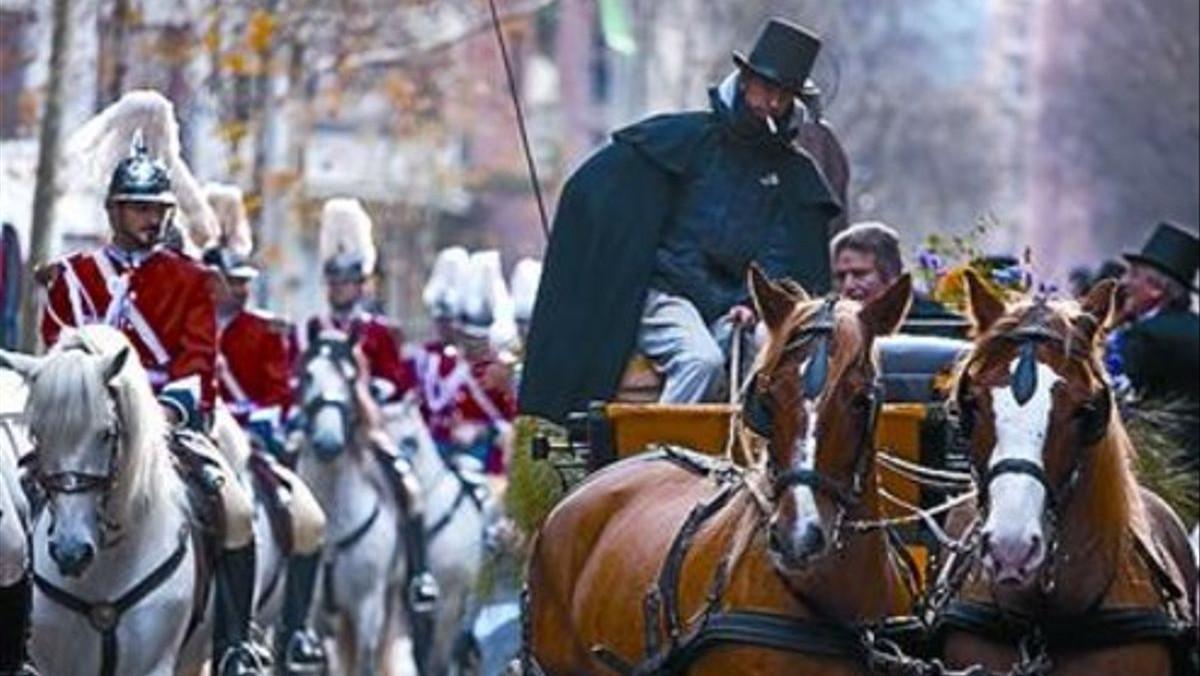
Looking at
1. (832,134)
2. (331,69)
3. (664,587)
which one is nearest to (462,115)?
(331,69)

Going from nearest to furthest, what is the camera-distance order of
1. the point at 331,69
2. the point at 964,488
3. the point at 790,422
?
the point at 790,422 < the point at 964,488 < the point at 331,69

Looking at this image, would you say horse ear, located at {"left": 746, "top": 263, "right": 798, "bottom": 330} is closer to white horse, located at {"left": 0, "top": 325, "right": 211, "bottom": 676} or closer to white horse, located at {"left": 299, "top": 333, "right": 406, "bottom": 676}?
white horse, located at {"left": 0, "top": 325, "right": 211, "bottom": 676}

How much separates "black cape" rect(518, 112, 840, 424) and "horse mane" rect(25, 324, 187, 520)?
1435 millimetres

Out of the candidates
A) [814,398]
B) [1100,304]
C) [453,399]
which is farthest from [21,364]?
[453,399]

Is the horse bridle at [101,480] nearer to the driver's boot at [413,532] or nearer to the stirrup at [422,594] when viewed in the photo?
the driver's boot at [413,532]

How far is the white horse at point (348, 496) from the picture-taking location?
91.6 ft

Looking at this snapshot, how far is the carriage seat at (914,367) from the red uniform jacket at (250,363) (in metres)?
8.80

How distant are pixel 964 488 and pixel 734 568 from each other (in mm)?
1269

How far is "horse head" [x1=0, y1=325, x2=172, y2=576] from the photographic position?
17844mm

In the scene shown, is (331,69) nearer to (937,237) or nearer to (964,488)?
(937,237)

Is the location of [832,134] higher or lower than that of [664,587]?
higher

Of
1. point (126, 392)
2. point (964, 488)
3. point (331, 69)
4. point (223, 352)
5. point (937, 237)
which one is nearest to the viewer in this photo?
point (964, 488)

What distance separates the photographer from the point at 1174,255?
23641mm

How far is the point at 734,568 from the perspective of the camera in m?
15.9
